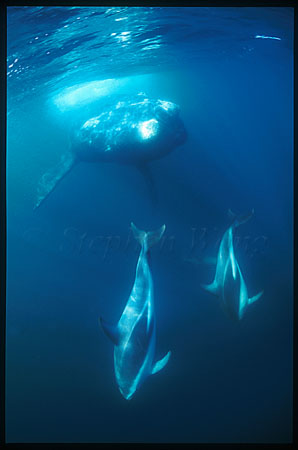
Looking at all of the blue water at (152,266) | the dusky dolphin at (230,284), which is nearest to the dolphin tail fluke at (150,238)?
the dusky dolphin at (230,284)

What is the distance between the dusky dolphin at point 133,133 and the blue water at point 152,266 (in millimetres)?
1632

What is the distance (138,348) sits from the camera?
4.78 meters

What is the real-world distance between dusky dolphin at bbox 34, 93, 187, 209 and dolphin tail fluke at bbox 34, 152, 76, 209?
54 centimetres

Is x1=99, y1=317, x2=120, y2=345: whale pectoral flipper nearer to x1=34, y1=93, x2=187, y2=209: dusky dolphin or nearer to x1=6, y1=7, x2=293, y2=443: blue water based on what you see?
x1=6, y1=7, x2=293, y2=443: blue water

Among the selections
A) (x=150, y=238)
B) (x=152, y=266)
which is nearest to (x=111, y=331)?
(x=150, y=238)

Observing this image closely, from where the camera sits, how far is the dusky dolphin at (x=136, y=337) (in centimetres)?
474

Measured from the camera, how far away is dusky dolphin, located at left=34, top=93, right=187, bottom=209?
10.0 meters

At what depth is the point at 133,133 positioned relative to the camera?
Answer: 9961mm

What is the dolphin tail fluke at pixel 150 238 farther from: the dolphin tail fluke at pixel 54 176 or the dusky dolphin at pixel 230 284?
the dolphin tail fluke at pixel 54 176

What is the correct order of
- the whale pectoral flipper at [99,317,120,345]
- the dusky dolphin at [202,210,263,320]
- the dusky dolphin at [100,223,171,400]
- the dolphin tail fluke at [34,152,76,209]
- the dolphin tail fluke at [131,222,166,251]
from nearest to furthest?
the whale pectoral flipper at [99,317,120,345]
the dusky dolphin at [100,223,171,400]
the dolphin tail fluke at [131,222,166,251]
the dusky dolphin at [202,210,263,320]
the dolphin tail fluke at [34,152,76,209]

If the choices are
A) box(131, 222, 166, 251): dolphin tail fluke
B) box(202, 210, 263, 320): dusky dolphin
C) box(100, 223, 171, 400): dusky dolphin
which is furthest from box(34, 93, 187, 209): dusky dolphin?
box(100, 223, 171, 400): dusky dolphin

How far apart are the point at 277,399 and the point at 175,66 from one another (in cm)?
1758
